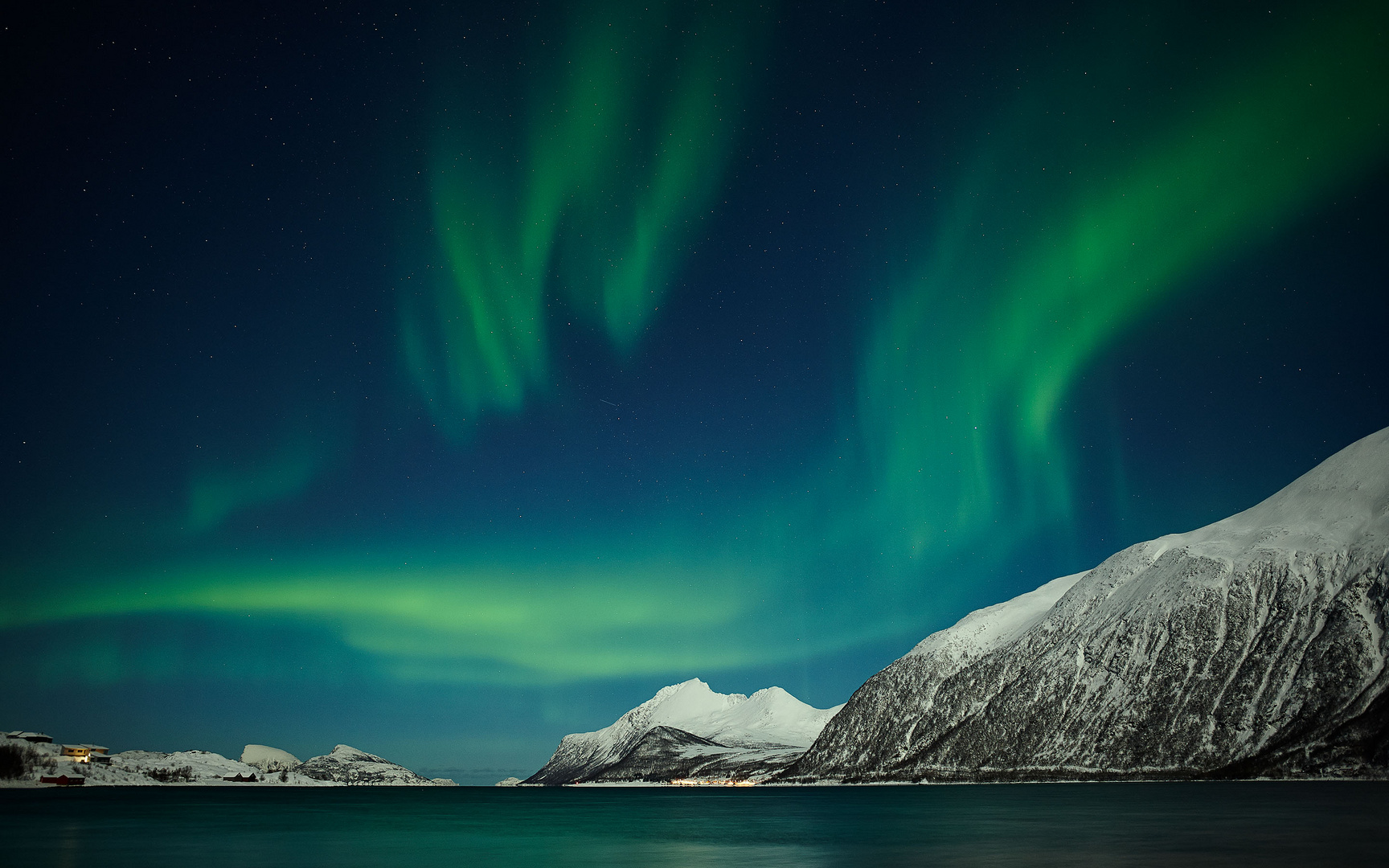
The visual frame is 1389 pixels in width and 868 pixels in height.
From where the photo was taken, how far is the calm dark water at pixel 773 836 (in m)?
59.9

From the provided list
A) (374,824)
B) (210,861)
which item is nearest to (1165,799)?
(374,824)

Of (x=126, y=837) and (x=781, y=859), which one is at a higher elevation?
(x=126, y=837)

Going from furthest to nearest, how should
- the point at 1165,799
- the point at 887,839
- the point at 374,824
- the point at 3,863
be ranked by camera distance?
1. the point at 1165,799
2. the point at 374,824
3. the point at 887,839
4. the point at 3,863

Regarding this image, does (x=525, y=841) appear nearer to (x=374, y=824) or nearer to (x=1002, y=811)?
(x=374, y=824)

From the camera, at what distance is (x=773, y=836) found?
3580 inches

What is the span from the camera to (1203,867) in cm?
4831

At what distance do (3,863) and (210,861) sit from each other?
39.6ft

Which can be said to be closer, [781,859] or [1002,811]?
[781,859]

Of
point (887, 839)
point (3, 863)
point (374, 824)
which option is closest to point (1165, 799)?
point (887, 839)

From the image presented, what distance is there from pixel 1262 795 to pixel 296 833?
143m

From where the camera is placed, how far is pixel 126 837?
89.2 metres

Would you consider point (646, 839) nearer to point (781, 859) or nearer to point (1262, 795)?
point (781, 859)

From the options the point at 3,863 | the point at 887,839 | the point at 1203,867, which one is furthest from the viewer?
the point at 887,839

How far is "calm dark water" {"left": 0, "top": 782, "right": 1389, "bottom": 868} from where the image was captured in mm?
59938
